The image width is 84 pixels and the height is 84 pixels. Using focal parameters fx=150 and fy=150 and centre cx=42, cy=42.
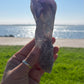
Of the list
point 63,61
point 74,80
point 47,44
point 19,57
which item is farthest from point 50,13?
point 63,61

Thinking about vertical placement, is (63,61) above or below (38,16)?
below

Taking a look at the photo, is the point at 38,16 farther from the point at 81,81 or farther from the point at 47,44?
the point at 81,81

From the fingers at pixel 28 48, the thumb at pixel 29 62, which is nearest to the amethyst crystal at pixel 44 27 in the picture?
the thumb at pixel 29 62

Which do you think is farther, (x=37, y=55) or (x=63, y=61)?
(x=63, y=61)

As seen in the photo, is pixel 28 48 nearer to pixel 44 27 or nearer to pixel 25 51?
pixel 25 51

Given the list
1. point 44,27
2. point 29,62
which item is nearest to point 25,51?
point 29,62

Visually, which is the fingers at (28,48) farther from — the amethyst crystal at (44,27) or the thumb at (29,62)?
the thumb at (29,62)

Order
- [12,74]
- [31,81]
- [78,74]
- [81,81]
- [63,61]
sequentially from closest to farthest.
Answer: [12,74] < [31,81] < [81,81] < [78,74] < [63,61]

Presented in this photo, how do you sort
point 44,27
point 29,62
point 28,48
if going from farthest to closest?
point 28,48 < point 44,27 < point 29,62

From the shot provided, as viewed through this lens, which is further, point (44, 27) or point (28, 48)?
point (28, 48)
